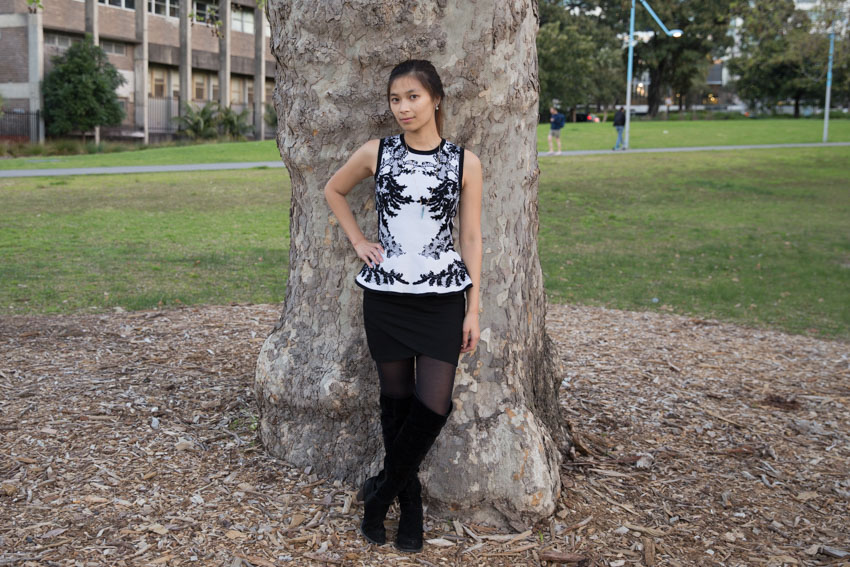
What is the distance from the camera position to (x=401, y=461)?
11.3ft

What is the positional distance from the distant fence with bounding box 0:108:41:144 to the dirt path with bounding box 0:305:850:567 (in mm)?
31532

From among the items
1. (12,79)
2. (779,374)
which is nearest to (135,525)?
(779,374)

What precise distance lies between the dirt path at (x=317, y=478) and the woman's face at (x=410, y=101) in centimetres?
177

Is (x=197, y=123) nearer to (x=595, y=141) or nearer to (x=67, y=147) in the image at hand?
(x=67, y=147)

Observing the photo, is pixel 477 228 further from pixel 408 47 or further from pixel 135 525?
pixel 135 525

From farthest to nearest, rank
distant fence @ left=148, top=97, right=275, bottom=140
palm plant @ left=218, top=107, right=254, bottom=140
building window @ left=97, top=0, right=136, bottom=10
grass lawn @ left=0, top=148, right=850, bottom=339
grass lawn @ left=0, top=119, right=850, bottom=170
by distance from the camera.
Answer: palm plant @ left=218, top=107, right=254, bottom=140
distant fence @ left=148, top=97, right=275, bottom=140
building window @ left=97, top=0, right=136, bottom=10
grass lawn @ left=0, top=119, right=850, bottom=170
grass lawn @ left=0, top=148, right=850, bottom=339

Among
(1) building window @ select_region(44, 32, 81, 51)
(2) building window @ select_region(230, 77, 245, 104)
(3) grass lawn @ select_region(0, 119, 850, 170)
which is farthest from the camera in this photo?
(2) building window @ select_region(230, 77, 245, 104)

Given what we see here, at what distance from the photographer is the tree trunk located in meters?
3.76

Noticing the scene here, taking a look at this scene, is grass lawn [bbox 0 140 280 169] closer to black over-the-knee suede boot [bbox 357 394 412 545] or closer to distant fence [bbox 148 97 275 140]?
distant fence [bbox 148 97 275 140]

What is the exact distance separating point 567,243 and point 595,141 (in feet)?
78.0

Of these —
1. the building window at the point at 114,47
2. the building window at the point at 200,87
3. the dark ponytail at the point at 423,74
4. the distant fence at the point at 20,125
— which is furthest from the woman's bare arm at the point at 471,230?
the building window at the point at 200,87

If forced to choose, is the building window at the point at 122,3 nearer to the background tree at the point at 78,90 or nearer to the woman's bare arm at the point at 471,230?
the background tree at the point at 78,90

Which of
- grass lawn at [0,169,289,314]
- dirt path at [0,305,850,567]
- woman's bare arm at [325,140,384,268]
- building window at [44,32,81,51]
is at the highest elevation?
building window at [44,32,81,51]

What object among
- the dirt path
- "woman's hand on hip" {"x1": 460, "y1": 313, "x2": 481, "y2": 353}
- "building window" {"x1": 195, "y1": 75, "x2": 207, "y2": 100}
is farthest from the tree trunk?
"building window" {"x1": 195, "y1": 75, "x2": 207, "y2": 100}
